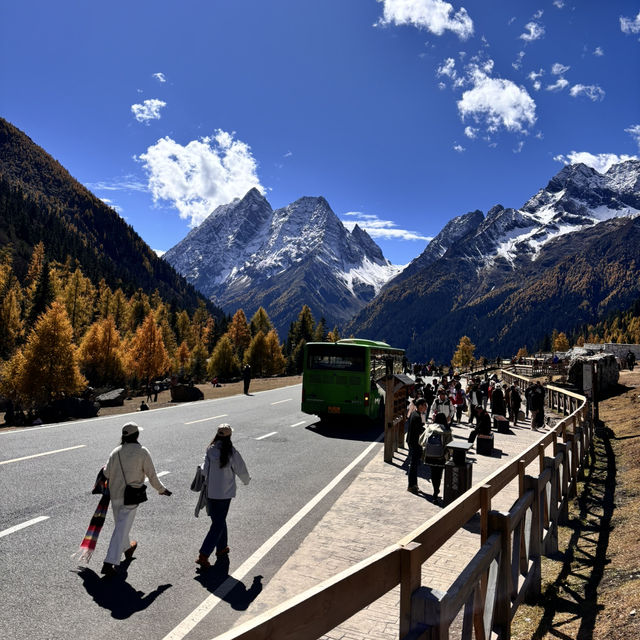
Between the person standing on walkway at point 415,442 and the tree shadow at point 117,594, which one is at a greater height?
the person standing on walkway at point 415,442

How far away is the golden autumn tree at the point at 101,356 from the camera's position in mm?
64062

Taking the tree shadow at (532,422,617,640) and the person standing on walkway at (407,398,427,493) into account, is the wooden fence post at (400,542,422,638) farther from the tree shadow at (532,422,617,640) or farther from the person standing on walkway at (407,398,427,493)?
the person standing on walkway at (407,398,427,493)

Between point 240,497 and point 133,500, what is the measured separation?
3268 mm

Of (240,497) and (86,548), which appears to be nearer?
(86,548)

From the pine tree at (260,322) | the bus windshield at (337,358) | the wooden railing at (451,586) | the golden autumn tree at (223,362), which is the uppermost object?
the pine tree at (260,322)

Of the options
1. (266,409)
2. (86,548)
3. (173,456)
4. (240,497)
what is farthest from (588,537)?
(266,409)

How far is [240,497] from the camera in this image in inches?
367

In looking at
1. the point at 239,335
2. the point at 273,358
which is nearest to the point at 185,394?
the point at 273,358

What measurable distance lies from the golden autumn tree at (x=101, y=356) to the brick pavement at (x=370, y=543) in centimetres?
6048

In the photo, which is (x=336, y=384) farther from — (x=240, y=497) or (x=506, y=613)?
(x=506, y=613)

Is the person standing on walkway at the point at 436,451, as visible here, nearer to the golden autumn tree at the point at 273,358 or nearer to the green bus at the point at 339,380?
the green bus at the point at 339,380

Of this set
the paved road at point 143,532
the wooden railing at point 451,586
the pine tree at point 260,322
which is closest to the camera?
the wooden railing at point 451,586

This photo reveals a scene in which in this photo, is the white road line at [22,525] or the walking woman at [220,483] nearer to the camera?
the walking woman at [220,483]

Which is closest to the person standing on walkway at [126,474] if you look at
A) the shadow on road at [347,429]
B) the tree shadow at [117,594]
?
the tree shadow at [117,594]
